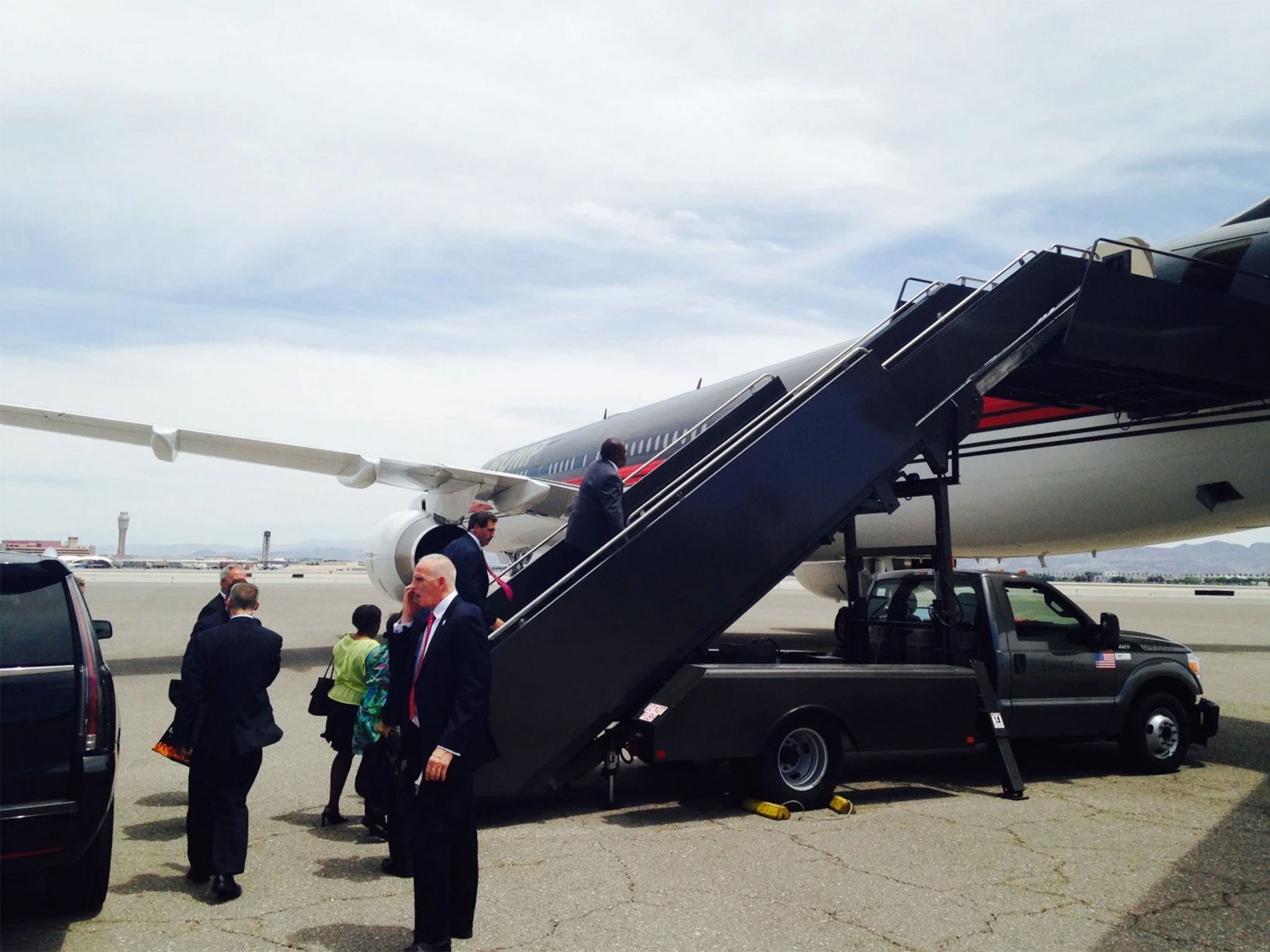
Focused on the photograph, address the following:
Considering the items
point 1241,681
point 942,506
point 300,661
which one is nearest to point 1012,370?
point 942,506

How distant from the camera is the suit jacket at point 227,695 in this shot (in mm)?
5129

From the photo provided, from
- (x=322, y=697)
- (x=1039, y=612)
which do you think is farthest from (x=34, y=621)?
(x=1039, y=612)

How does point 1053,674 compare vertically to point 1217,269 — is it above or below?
below

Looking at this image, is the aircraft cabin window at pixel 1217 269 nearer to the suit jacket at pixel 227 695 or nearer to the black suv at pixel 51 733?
the suit jacket at pixel 227 695

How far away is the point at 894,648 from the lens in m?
8.63

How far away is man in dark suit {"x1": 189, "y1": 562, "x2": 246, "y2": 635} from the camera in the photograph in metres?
6.49

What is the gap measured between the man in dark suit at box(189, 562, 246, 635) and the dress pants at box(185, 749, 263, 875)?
134 centimetres

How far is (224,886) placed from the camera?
16.1 feet

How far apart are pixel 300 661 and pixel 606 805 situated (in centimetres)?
1026

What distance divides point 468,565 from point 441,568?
1.78 metres

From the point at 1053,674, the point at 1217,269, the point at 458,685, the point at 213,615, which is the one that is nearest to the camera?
the point at 458,685

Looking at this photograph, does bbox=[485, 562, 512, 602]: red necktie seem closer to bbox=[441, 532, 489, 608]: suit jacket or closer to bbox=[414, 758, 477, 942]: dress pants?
Result: bbox=[441, 532, 489, 608]: suit jacket

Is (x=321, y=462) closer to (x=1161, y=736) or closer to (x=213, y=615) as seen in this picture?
(x=213, y=615)

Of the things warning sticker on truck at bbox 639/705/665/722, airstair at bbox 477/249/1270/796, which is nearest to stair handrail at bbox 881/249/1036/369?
airstair at bbox 477/249/1270/796
